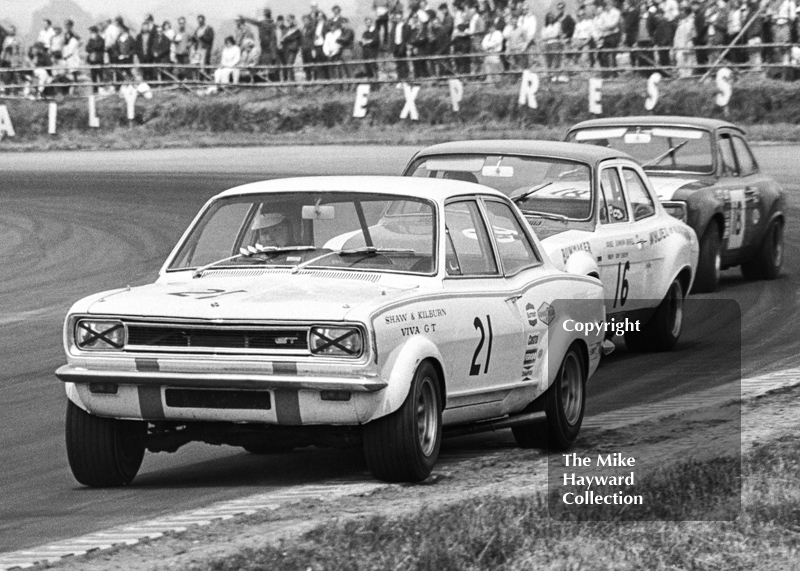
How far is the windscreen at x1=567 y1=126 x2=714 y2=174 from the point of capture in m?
13.5

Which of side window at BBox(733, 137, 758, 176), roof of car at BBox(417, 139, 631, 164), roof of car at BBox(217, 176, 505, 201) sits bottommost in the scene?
side window at BBox(733, 137, 758, 176)

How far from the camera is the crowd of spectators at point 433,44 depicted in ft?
84.0

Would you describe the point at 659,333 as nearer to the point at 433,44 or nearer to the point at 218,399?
the point at 218,399

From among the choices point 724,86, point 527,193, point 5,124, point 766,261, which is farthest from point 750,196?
point 5,124

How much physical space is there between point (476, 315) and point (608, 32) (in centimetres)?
2097

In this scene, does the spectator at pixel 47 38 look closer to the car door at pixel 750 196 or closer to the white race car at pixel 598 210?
the car door at pixel 750 196

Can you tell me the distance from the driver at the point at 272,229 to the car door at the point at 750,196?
7.85 metres

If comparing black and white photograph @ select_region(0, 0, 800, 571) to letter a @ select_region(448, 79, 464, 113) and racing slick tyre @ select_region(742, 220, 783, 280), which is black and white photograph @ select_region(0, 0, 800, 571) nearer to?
racing slick tyre @ select_region(742, 220, 783, 280)

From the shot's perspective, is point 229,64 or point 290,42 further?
point 229,64

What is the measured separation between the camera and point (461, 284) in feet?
22.5

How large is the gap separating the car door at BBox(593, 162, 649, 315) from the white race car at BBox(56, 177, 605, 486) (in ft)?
8.07

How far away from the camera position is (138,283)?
1506cm

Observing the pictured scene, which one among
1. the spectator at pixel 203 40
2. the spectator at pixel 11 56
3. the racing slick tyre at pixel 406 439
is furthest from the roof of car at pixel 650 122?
the spectator at pixel 11 56

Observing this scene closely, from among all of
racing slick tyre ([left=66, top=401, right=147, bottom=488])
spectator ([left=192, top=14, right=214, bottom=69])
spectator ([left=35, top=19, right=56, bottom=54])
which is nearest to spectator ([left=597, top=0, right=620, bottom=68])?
spectator ([left=192, top=14, right=214, bottom=69])
